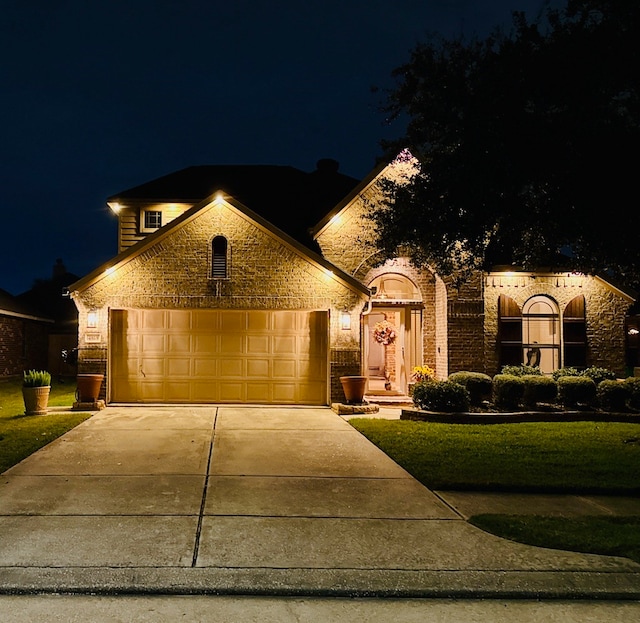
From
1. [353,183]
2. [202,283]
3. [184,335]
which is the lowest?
[184,335]

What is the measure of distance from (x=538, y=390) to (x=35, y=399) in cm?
1125

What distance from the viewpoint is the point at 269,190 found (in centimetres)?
2041

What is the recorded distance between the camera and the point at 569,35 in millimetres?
9391

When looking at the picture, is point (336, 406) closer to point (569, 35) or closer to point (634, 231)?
point (634, 231)

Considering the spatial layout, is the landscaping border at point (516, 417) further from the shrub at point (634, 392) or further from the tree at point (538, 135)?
the tree at point (538, 135)

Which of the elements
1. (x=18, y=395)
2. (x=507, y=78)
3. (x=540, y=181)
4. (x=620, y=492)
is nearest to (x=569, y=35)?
(x=507, y=78)

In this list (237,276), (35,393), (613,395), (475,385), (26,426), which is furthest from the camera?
(237,276)

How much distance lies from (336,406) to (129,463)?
6.89 m

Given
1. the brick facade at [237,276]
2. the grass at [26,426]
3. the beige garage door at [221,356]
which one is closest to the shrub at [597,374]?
the brick facade at [237,276]

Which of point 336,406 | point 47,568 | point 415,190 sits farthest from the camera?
point 336,406

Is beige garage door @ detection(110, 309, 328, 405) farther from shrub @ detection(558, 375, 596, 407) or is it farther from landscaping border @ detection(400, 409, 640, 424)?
shrub @ detection(558, 375, 596, 407)

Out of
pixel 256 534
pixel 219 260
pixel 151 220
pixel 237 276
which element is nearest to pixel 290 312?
A: pixel 237 276

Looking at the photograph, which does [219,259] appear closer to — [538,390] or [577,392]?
[538,390]

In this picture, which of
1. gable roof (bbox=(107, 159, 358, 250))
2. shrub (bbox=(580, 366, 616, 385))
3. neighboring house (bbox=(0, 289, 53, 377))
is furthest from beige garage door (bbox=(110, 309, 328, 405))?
neighboring house (bbox=(0, 289, 53, 377))
